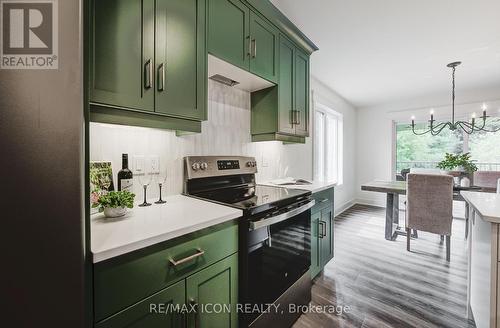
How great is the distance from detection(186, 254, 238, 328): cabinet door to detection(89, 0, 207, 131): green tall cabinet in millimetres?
814

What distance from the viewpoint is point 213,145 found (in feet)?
6.09

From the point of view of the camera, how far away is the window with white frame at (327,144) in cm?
A: 382

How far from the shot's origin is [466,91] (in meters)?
4.25

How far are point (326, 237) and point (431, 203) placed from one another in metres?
1.50

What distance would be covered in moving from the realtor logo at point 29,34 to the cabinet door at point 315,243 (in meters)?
1.90

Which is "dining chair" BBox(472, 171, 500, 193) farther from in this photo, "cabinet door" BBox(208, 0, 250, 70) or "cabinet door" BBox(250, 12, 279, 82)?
"cabinet door" BBox(208, 0, 250, 70)

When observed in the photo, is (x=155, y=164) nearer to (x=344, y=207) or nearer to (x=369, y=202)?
(x=344, y=207)

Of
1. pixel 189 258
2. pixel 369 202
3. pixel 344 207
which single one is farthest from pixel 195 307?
pixel 369 202

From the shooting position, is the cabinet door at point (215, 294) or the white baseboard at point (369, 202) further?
the white baseboard at point (369, 202)

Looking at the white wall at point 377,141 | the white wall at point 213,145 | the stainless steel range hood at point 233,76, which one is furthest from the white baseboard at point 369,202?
the stainless steel range hood at point 233,76

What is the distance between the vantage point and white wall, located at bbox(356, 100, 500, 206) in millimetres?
5004

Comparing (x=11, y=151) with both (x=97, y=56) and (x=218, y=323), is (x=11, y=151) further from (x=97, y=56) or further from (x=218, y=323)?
(x=218, y=323)

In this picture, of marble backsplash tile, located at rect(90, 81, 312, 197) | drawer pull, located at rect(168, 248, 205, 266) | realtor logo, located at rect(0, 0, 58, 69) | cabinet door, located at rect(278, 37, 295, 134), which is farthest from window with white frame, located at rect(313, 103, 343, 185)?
realtor logo, located at rect(0, 0, 58, 69)

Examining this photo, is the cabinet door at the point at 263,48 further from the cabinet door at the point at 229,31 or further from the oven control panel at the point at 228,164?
the oven control panel at the point at 228,164
